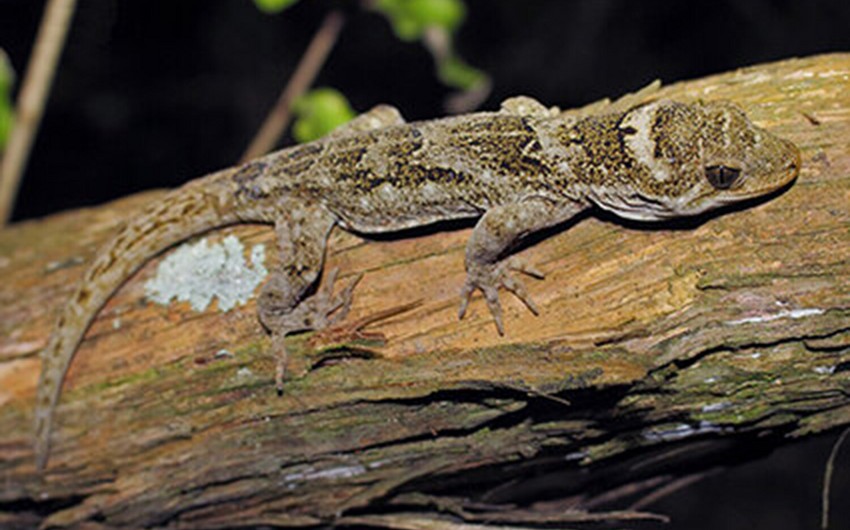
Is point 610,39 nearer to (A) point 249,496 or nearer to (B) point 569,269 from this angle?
(B) point 569,269

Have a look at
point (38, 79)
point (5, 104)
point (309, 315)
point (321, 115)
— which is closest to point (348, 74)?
point (321, 115)

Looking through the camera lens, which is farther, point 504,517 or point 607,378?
point 504,517

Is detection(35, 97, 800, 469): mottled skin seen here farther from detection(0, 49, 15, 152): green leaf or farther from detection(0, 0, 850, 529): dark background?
detection(0, 0, 850, 529): dark background

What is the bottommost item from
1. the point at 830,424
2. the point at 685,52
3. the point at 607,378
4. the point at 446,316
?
the point at 830,424

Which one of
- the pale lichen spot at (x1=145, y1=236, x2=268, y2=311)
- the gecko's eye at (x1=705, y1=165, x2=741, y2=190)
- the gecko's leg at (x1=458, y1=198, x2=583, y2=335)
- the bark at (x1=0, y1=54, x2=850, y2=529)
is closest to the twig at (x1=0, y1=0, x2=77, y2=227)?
the bark at (x1=0, y1=54, x2=850, y2=529)

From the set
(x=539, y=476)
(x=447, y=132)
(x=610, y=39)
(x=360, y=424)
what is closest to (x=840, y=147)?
(x=447, y=132)

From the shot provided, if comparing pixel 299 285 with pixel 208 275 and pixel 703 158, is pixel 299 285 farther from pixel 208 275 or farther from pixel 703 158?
pixel 703 158

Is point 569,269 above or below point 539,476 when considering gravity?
above
